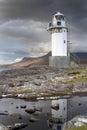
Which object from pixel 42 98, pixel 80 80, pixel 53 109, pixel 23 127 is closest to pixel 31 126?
pixel 23 127

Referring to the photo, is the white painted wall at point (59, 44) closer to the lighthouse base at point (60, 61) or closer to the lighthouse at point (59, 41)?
the lighthouse at point (59, 41)

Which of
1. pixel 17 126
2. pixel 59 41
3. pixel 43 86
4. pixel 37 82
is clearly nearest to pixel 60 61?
pixel 59 41

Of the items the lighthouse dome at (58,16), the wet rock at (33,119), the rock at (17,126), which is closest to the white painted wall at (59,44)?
the lighthouse dome at (58,16)

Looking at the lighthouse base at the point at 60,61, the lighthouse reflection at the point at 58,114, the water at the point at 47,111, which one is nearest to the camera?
the lighthouse reflection at the point at 58,114

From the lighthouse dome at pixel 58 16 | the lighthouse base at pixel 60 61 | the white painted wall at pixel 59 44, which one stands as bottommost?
the lighthouse base at pixel 60 61

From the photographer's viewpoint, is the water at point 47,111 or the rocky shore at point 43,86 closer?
the water at point 47,111

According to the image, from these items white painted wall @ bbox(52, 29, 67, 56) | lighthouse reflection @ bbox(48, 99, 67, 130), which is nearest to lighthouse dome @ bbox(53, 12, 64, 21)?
white painted wall @ bbox(52, 29, 67, 56)

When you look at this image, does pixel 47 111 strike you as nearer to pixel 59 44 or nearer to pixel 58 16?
pixel 59 44

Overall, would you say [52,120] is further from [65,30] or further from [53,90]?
[65,30]

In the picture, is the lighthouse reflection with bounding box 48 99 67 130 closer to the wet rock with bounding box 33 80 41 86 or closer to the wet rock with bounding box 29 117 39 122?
the wet rock with bounding box 29 117 39 122
